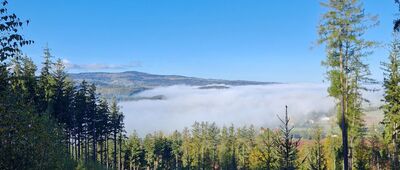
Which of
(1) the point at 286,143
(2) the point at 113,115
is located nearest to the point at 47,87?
(2) the point at 113,115

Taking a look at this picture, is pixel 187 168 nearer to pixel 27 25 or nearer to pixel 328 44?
pixel 328 44

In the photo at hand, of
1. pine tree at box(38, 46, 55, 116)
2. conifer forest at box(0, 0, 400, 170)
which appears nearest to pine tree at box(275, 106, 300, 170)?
conifer forest at box(0, 0, 400, 170)

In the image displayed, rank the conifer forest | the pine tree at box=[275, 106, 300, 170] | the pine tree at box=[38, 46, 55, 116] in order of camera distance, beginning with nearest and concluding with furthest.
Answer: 1. the conifer forest
2. the pine tree at box=[275, 106, 300, 170]
3. the pine tree at box=[38, 46, 55, 116]

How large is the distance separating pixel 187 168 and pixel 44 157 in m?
106

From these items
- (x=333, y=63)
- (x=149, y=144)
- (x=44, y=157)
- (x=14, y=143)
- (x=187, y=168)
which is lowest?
(x=187, y=168)

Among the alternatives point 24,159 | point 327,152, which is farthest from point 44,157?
point 327,152

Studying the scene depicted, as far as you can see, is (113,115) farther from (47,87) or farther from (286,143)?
(286,143)

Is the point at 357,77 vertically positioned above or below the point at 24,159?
above

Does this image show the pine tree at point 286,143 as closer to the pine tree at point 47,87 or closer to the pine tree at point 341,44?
the pine tree at point 341,44

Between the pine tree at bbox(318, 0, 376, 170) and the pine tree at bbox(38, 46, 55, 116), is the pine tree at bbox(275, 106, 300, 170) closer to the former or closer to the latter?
the pine tree at bbox(318, 0, 376, 170)

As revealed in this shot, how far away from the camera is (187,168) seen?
384ft

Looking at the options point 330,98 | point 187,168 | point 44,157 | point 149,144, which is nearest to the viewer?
point 44,157

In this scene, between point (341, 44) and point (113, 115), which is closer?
point (341, 44)

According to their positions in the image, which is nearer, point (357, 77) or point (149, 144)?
point (357, 77)
